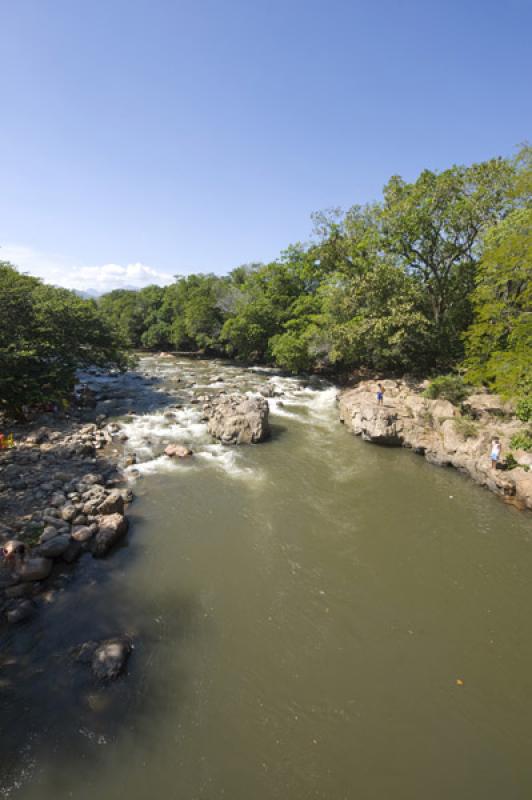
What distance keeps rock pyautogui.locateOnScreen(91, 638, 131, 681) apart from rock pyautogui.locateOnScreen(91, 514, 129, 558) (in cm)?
295

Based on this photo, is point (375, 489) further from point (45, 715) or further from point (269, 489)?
point (45, 715)

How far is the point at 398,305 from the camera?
84.8 feet

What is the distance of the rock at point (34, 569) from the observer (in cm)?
835

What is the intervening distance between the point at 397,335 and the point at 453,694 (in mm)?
21552

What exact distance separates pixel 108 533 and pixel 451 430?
15369 millimetres

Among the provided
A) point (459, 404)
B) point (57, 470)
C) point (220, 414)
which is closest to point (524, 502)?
point (459, 404)

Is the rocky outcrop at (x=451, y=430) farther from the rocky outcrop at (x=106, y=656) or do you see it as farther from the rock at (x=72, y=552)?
the rock at (x=72, y=552)

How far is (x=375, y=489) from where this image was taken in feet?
46.3

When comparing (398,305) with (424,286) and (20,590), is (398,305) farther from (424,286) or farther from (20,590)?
(20,590)

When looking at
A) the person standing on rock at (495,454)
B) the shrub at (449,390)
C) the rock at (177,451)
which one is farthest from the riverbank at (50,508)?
the shrub at (449,390)

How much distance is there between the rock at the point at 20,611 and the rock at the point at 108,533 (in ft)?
6.42

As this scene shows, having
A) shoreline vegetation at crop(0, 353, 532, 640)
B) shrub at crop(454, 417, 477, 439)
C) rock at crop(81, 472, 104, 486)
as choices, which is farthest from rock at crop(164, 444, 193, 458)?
shrub at crop(454, 417, 477, 439)

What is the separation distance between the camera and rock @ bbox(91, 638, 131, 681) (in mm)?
6535

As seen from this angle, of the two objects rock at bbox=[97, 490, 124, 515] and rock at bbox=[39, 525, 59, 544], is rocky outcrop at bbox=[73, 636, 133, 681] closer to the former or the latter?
rock at bbox=[39, 525, 59, 544]
